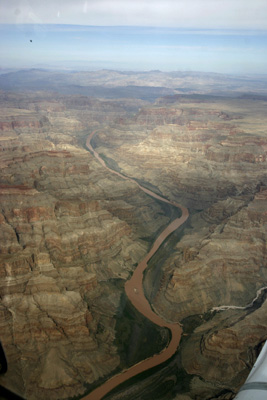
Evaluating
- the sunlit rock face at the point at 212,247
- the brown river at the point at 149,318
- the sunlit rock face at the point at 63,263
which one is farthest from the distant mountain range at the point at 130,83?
the brown river at the point at 149,318

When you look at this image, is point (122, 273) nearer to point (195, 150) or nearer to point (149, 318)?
point (149, 318)

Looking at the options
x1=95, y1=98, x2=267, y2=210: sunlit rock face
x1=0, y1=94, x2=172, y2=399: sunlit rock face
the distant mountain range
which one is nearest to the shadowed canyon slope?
x1=0, y1=94, x2=172, y2=399: sunlit rock face

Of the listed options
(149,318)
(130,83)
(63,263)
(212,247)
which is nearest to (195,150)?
(212,247)

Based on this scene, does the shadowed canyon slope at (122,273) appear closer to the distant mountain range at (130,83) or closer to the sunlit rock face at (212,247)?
the sunlit rock face at (212,247)

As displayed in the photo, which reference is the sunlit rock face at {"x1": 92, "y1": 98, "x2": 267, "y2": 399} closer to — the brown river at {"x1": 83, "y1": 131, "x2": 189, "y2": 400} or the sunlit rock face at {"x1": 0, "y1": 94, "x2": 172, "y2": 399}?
the brown river at {"x1": 83, "y1": 131, "x2": 189, "y2": 400}

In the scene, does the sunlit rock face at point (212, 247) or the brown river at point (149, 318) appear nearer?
the brown river at point (149, 318)

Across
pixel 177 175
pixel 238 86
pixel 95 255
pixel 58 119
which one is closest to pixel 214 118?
pixel 177 175
